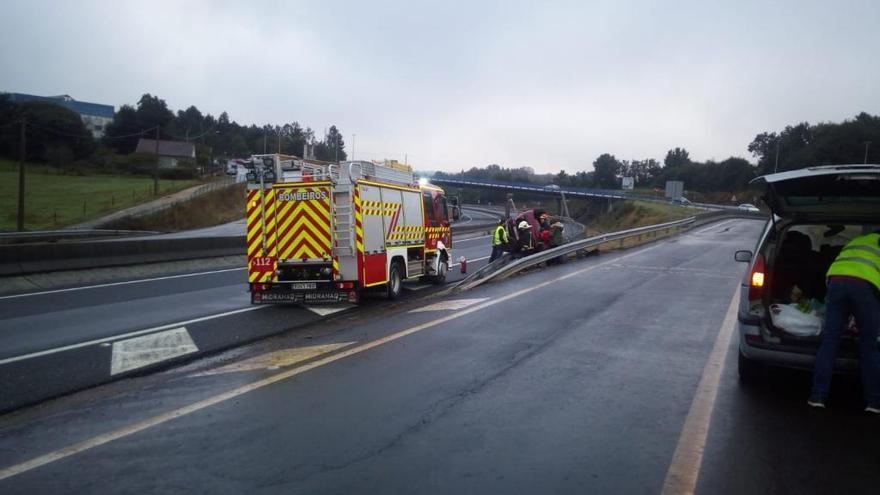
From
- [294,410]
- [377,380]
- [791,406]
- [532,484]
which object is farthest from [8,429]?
[791,406]

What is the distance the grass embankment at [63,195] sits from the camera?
47031mm

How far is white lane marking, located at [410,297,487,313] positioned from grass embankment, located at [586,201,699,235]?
42.9m

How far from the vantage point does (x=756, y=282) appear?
6.28m

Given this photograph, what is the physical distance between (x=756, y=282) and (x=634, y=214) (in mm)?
Result: 63076

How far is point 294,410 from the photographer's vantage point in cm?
566

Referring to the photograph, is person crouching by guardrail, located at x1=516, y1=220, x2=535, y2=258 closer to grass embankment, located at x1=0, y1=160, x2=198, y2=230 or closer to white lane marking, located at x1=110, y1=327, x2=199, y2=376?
white lane marking, located at x1=110, y1=327, x2=199, y2=376

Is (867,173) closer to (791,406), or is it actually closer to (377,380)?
(791,406)

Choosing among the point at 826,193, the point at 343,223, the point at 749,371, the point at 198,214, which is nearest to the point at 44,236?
the point at 198,214

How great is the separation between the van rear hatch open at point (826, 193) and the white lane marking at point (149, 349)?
6878mm

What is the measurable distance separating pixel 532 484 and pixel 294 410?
239 cm

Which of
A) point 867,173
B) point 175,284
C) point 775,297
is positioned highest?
point 867,173

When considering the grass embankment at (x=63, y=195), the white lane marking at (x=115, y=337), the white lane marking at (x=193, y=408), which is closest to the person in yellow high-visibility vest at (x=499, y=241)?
the white lane marking at (x=193, y=408)

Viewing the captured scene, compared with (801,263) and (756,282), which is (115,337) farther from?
(801,263)

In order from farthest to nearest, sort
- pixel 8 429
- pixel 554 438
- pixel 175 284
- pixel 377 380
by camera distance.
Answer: pixel 175 284 < pixel 377 380 < pixel 8 429 < pixel 554 438
